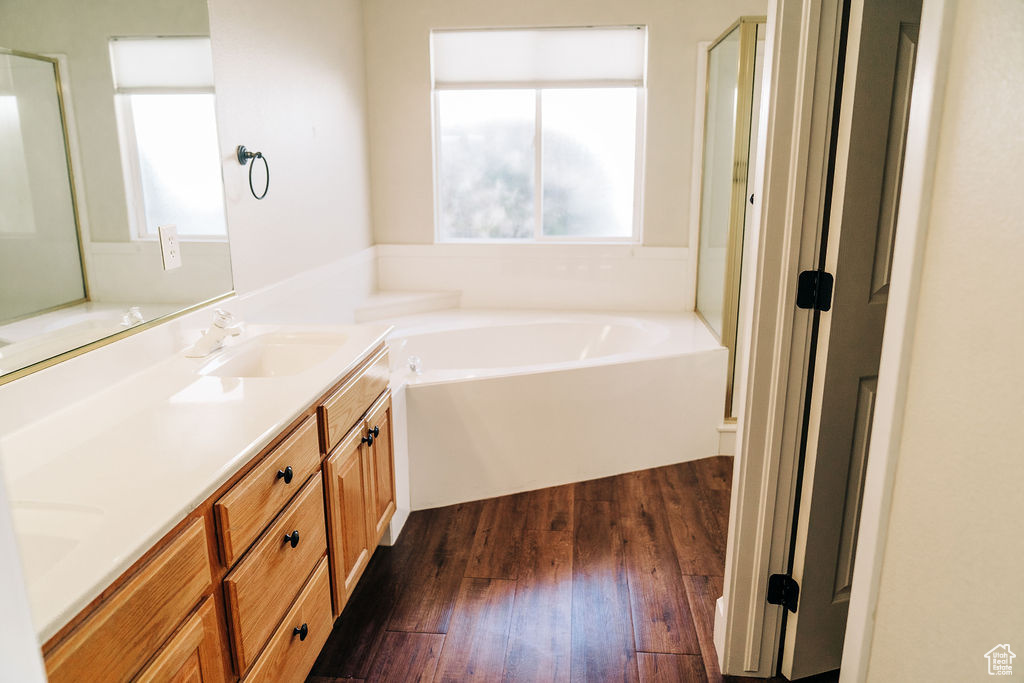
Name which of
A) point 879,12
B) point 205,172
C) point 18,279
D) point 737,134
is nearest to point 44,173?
point 18,279

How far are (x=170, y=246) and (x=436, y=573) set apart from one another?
4.40 ft

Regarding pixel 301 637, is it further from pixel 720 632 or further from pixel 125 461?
pixel 720 632

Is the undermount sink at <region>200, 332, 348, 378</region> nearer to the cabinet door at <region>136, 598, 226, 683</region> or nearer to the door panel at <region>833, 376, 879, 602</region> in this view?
the cabinet door at <region>136, 598, 226, 683</region>

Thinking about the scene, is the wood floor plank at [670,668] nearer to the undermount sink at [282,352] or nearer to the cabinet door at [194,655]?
the cabinet door at [194,655]

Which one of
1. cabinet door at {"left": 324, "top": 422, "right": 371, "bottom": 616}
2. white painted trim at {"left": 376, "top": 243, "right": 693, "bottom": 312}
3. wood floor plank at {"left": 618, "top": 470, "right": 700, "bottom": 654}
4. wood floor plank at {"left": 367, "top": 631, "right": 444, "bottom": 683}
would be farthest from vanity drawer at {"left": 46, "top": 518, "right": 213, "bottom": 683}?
white painted trim at {"left": 376, "top": 243, "right": 693, "bottom": 312}

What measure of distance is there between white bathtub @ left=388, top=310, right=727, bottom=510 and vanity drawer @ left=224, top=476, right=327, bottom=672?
2.86ft

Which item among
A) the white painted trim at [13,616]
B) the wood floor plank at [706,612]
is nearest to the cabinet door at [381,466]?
the wood floor plank at [706,612]

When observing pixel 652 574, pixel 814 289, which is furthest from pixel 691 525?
pixel 814 289

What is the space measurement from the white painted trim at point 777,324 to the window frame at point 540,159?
235 cm

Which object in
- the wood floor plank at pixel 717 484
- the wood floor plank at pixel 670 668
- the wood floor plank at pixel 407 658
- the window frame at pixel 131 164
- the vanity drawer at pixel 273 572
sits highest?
the window frame at pixel 131 164

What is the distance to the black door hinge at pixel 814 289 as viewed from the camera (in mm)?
1543

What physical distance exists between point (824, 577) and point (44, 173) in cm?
206

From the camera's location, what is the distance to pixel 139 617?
97 centimetres

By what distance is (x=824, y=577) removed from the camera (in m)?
1.71
